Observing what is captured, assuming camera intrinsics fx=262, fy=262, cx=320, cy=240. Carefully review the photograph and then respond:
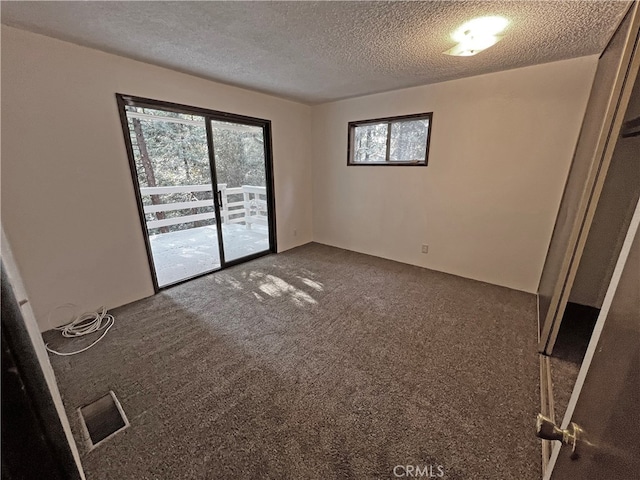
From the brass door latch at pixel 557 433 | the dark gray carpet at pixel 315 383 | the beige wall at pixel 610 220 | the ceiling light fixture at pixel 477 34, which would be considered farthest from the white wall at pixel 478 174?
the brass door latch at pixel 557 433

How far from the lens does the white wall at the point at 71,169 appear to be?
1.85 meters

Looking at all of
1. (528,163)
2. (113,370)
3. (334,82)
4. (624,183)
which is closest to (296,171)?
(334,82)

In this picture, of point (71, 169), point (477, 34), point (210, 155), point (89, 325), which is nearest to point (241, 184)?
point (210, 155)

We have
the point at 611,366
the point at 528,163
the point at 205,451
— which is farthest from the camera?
the point at 528,163

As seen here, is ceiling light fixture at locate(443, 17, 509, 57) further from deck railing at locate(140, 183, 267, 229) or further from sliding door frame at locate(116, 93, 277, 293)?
deck railing at locate(140, 183, 267, 229)

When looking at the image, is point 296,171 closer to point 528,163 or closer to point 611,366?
point 528,163

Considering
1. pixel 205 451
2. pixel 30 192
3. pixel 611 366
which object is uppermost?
pixel 30 192

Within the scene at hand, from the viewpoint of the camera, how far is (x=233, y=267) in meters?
3.55

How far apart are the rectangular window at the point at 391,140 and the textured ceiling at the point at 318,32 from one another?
68 centimetres

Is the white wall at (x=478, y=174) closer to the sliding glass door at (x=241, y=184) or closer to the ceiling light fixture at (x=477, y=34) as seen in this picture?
the ceiling light fixture at (x=477, y=34)

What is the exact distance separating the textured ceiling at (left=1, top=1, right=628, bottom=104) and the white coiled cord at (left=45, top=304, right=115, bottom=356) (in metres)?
2.17

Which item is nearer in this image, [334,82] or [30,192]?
[30,192]

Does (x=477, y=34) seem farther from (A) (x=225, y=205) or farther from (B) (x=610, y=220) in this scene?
(A) (x=225, y=205)

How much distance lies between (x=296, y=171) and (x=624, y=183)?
138 inches
